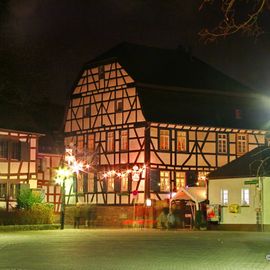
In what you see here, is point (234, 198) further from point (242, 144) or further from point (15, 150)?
point (15, 150)

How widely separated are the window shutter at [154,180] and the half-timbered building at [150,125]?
0.26ft

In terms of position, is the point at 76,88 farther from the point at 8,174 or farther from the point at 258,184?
the point at 258,184

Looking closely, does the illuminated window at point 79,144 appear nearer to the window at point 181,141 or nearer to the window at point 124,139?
the window at point 124,139

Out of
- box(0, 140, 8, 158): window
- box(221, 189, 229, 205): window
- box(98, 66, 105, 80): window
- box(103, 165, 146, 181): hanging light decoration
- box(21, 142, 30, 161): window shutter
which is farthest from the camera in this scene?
box(98, 66, 105, 80): window

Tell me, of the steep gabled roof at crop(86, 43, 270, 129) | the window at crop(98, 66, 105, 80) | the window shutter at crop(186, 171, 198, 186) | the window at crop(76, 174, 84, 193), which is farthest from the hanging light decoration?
the window at crop(98, 66, 105, 80)

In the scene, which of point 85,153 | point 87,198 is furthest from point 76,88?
point 87,198

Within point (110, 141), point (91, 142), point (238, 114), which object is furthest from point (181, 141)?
point (91, 142)

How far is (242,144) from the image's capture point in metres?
58.0

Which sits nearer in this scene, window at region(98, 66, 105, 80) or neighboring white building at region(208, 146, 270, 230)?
neighboring white building at region(208, 146, 270, 230)

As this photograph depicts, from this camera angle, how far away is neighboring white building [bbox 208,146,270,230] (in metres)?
42.9

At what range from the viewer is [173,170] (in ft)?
178

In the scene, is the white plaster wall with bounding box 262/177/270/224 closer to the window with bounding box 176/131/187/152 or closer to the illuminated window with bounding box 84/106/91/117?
the window with bounding box 176/131/187/152

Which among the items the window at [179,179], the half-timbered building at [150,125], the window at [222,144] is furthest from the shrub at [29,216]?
the window at [222,144]

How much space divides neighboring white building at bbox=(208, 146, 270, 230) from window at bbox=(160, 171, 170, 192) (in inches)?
279
